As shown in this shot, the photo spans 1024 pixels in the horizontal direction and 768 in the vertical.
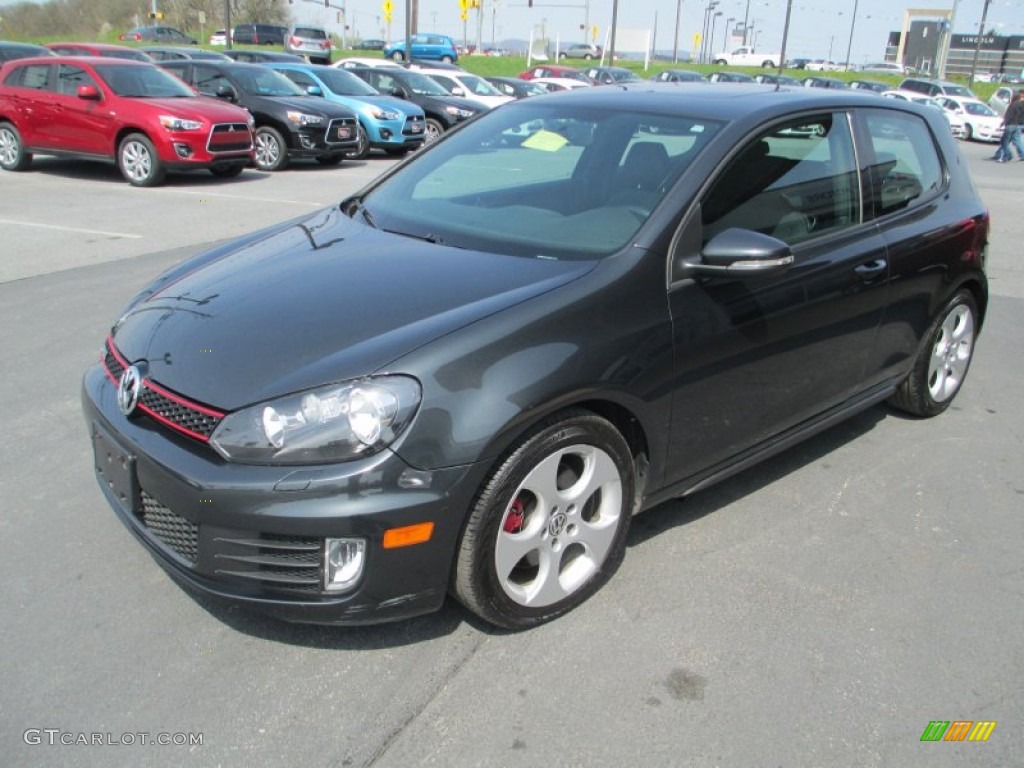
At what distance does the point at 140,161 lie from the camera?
12.0m

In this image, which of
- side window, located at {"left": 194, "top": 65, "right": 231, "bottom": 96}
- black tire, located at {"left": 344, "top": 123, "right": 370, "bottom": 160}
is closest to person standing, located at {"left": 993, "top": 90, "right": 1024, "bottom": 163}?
black tire, located at {"left": 344, "top": 123, "right": 370, "bottom": 160}

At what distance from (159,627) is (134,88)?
449 inches

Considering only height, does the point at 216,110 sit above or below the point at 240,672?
above

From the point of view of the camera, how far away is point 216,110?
12320mm

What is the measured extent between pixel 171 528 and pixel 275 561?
0.38 metres

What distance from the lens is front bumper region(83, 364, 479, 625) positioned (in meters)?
2.34

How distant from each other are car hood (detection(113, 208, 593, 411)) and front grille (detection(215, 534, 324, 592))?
39cm

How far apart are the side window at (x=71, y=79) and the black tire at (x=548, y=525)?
38.9 feet

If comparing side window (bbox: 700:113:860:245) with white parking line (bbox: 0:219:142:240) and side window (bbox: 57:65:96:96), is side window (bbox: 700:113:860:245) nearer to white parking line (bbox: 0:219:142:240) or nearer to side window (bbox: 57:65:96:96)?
white parking line (bbox: 0:219:142:240)

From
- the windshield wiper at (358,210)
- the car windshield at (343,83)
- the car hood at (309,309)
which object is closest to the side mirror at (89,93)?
the car windshield at (343,83)

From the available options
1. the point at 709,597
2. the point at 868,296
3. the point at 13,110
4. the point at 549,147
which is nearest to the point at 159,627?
the point at 709,597

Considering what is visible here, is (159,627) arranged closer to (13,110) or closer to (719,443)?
(719,443)

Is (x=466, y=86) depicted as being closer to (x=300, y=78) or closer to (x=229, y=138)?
(x=300, y=78)

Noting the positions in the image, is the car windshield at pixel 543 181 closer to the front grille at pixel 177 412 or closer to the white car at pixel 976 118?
the front grille at pixel 177 412
